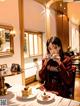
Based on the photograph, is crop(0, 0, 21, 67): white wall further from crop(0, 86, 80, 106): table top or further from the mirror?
crop(0, 86, 80, 106): table top

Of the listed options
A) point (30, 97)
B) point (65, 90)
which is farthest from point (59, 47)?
point (30, 97)

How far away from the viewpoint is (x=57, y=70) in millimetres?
2115

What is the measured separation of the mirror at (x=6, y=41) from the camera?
3963 mm

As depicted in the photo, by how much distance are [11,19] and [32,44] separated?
191 centimetres

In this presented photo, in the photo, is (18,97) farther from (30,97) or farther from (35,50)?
(35,50)

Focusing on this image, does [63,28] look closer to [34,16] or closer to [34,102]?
[34,16]

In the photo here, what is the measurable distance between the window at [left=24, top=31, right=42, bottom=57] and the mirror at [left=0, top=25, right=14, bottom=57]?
1300 mm

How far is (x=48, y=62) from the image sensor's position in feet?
7.20

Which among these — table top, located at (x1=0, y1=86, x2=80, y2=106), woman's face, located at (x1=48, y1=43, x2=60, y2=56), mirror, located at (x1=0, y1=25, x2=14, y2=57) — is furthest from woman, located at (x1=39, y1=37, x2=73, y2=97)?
mirror, located at (x1=0, y1=25, x2=14, y2=57)

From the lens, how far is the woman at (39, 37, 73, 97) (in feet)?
6.85

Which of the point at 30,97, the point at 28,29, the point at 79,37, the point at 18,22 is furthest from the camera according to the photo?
the point at 79,37

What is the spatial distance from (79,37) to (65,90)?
6.76 meters

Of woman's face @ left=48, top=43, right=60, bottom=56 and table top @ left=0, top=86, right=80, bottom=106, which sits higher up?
woman's face @ left=48, top=43, right=60, bottom=56

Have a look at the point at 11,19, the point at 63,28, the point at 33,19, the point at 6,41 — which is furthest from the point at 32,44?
the point at 63,28
